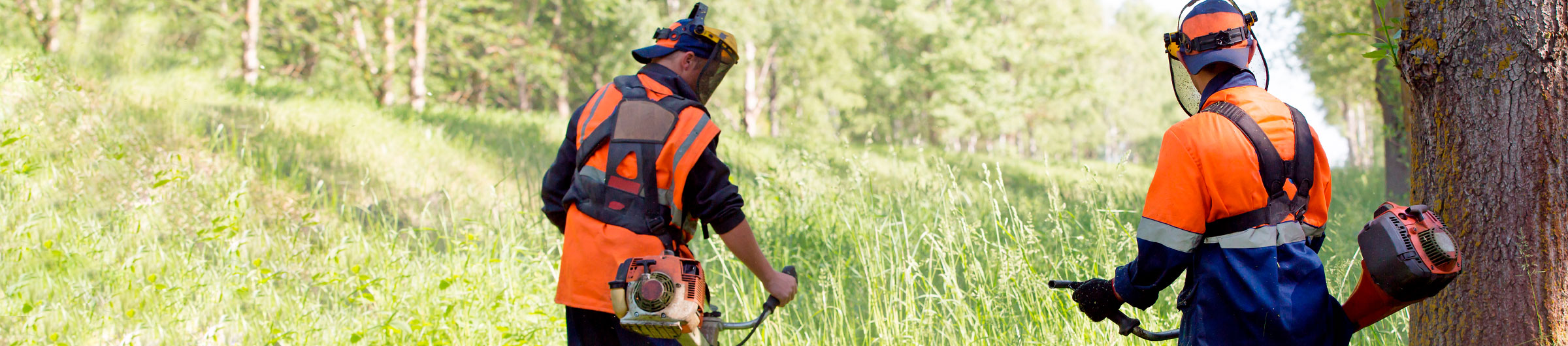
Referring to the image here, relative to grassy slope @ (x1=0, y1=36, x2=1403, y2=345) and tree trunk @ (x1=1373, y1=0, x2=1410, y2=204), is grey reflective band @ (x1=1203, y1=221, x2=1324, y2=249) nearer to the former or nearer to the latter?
grassy slope @ (x1=0, y1=36, x2=1403, y2=345)

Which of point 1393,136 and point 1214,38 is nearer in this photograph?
point 1214,38

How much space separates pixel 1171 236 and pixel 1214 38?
0.57 m

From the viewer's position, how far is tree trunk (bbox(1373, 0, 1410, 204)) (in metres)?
8.65

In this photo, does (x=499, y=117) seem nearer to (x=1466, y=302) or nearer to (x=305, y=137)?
(x=305, y=137)

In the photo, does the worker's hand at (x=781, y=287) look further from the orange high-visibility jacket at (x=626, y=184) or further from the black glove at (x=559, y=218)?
the black glove at (x=559, y=218)

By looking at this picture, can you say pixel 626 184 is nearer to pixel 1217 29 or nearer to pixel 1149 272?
pixel 1149 272

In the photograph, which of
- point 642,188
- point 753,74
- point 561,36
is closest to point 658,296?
point 642,188

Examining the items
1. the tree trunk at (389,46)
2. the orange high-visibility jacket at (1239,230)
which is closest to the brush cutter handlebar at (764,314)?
the orange high-visibility jacket at (1239,230)


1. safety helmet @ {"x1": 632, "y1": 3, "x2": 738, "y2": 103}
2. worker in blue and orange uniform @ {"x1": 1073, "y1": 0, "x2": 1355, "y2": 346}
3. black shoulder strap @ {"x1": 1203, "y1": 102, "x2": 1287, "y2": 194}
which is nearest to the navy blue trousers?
safety helmet @ {"x1": 632, "y1": 3, "x2": 738, "y2": 103}

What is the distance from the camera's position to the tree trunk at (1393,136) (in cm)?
865

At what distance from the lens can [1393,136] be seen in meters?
9.16

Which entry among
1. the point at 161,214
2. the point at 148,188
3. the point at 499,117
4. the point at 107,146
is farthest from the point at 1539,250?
the point at 499,117

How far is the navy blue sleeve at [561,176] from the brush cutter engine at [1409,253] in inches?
84.8

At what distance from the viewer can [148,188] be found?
5781 millimetres
